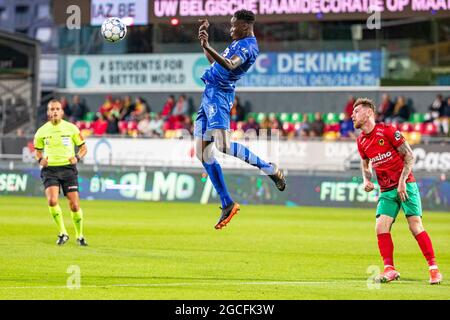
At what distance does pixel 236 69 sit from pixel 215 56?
0.71m

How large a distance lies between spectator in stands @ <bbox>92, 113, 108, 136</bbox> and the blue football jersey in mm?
22934

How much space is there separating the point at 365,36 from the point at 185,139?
794 cm

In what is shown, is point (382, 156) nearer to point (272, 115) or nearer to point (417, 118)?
point (417, 118)

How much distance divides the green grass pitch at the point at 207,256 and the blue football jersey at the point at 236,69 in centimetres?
253

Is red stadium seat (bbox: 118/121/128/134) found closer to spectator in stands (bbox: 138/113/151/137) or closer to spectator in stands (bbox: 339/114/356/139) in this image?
spectator in stands (bbox: 138/113/151/137)

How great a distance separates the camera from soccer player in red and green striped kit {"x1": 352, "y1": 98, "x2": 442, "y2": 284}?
1380 centimetres

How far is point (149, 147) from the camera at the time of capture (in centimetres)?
3566

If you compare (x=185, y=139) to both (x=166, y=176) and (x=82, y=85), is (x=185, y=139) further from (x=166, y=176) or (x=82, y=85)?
(x=82, y=85)

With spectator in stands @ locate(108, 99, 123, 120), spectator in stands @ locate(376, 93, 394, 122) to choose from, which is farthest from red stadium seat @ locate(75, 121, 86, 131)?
spectator in stands @ locate(376, 93, 394, 122)

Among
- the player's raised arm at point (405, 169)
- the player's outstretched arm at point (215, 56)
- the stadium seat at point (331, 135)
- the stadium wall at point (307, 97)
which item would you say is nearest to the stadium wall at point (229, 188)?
the stadium seat at point (331, 135)

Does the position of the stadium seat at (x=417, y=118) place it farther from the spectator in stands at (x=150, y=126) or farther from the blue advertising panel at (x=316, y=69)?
the spectator in stands at (x=150, y=126)

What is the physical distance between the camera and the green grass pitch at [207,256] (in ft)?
42.3

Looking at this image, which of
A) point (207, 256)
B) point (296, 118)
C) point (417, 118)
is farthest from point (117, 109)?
point (207, 256)

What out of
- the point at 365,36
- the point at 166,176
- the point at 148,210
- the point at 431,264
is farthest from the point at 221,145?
the point at 365,36
